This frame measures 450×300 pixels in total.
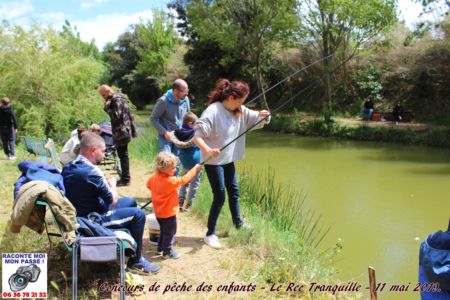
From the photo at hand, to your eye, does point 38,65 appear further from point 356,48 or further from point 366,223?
point 356,48

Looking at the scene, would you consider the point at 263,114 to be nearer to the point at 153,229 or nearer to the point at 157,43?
the point at 153,229

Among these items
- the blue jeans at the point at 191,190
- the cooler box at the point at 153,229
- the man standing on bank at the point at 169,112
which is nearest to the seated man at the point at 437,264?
the cooler box at the point at 153,229

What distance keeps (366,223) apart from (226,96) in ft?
13.6

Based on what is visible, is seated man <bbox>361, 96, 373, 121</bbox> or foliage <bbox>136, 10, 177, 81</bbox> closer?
seated man <bbox>361, 96, 373, 121</bbox>

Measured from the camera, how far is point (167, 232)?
3.97 metres

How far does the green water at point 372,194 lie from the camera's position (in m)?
5.52

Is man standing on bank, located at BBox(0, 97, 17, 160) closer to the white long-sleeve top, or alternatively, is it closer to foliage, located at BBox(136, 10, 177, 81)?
the white long-sleeve top

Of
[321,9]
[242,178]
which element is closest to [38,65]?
[242,178]

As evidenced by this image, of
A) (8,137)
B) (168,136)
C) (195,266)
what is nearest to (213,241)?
(195,266)

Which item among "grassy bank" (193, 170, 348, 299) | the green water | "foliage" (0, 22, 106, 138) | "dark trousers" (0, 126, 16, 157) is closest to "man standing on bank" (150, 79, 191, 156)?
"grassy bank" (193, 170, 348, 299)

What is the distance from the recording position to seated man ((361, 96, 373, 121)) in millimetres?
19786

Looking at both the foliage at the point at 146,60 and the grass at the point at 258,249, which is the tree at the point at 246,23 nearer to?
the foliage at the point at 146,60

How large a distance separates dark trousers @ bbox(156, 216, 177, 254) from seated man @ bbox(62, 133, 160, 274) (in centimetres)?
37

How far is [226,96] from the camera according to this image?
3988 mm
